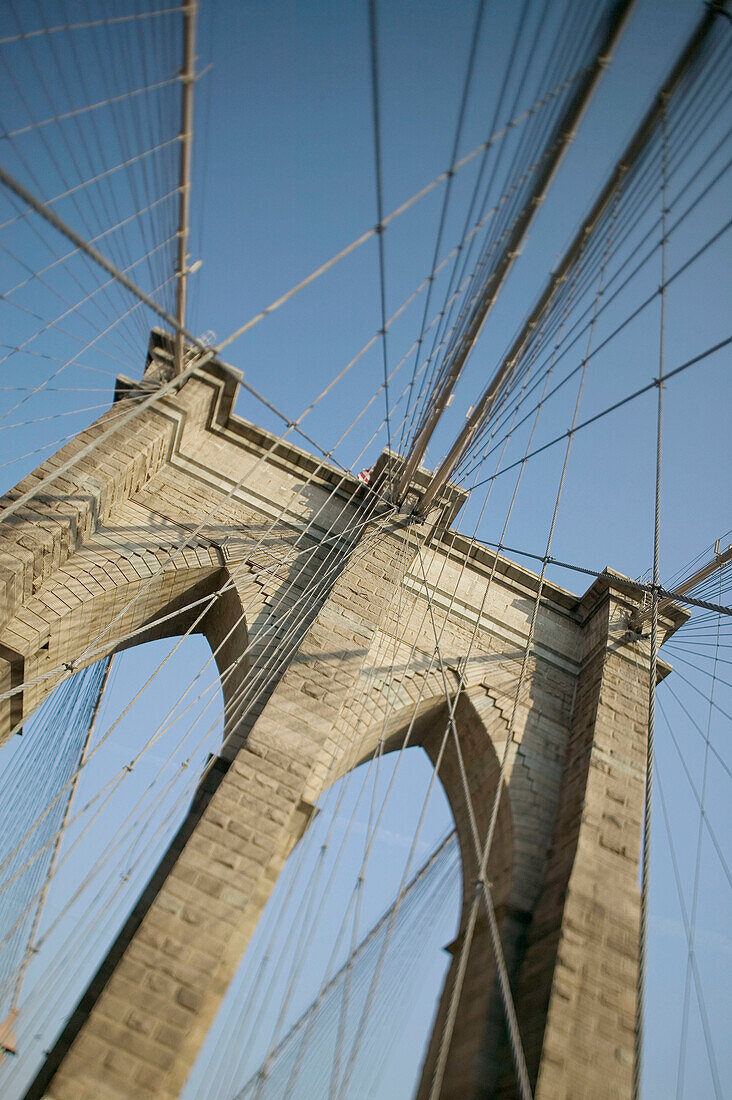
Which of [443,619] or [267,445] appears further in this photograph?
[267,445]

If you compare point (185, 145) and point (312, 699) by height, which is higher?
point (185, 145)

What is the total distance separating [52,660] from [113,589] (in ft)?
2.62

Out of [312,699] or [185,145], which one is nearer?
[185,145]

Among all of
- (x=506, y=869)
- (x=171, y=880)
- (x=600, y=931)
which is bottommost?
(x=171, y=880)

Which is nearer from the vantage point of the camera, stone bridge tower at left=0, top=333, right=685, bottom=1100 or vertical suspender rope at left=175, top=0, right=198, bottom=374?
vertical suspender rope at left=175, top=0, right=198, bottom=374

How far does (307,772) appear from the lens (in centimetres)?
519

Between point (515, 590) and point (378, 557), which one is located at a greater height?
point (515, 590)

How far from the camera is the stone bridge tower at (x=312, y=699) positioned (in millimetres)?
4285

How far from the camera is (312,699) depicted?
223 inches

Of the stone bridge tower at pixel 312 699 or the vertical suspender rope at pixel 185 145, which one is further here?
the stone bridge tower at pixel 312 699

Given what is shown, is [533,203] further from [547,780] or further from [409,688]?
[547,780]

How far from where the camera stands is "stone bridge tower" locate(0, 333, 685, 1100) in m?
4.29

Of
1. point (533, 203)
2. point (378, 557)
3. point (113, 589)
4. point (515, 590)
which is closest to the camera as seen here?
point (533, 203)

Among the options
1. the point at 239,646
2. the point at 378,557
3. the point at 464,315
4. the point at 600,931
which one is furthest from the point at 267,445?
the point at 600,931
